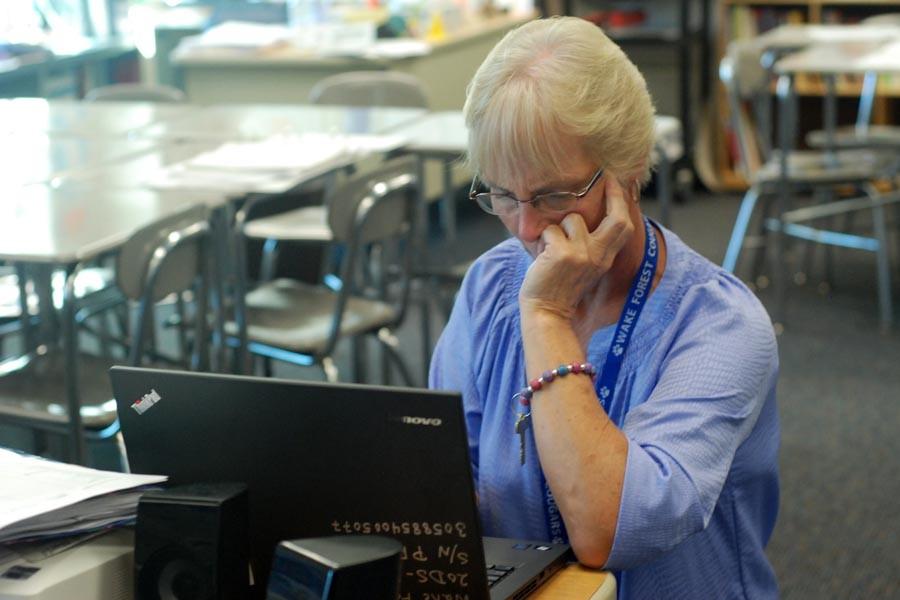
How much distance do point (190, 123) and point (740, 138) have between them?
Result: 195 centimetres

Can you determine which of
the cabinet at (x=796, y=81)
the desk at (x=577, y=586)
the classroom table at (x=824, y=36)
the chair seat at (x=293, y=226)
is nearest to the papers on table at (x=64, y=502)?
the desk at (x=577, y=586)

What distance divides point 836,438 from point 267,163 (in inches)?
67.6

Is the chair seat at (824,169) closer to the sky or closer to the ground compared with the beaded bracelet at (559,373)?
closer to the ground

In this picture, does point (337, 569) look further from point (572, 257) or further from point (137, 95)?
point (137, 95)

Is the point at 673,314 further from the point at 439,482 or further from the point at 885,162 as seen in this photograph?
the point at 885,162

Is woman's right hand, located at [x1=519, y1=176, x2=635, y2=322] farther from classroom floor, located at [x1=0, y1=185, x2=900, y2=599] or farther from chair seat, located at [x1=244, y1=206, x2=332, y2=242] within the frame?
chair seat, located at [x1=244, y1=206, x2=332, y2=242]

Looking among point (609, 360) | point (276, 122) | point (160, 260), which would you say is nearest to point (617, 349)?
point (609, 360)

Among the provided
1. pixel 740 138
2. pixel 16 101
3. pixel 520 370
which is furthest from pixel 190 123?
pixel 520 370

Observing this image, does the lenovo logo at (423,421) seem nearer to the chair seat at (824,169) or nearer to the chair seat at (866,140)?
the chair seat at (824,169)

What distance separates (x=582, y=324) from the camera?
57.4 inches

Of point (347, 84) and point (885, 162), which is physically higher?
point (347, 84)

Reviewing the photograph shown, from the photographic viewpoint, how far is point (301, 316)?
336 centimetres

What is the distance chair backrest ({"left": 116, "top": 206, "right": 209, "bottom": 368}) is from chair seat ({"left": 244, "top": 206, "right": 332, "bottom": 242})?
3.13ft

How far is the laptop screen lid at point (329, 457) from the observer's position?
105cm
